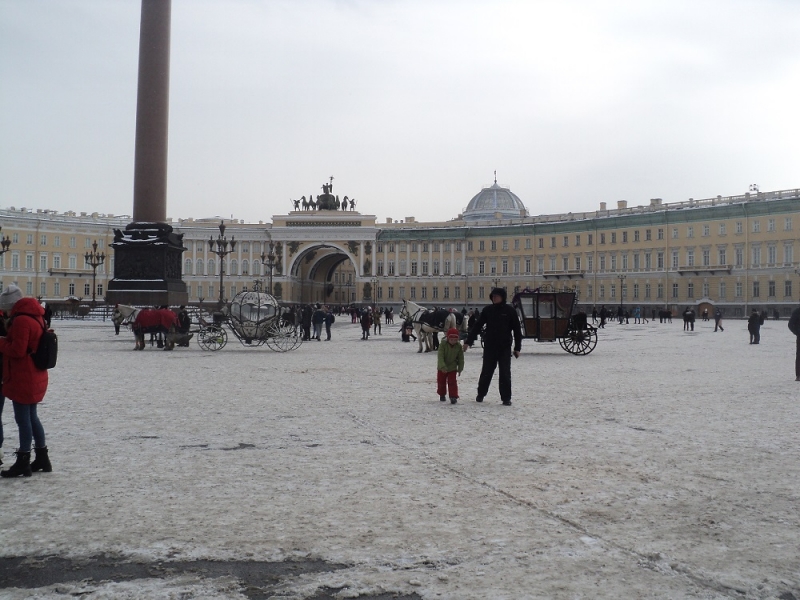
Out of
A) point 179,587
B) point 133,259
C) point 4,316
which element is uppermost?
point 133,259

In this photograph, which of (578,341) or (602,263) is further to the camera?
(602,263)

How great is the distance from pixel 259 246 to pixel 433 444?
97.5 meters

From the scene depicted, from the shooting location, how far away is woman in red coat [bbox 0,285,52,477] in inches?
235

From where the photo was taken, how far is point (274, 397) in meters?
11.3

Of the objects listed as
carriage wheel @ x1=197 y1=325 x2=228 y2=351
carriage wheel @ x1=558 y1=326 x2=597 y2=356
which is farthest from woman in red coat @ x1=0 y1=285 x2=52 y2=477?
carriage wheel @ x1=558 y1=326 x2=597 y2=356

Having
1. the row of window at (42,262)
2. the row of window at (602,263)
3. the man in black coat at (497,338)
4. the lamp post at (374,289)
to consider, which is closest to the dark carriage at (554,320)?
the man in black coat at (497,338)

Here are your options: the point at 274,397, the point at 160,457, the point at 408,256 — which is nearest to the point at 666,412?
the point at 274,397

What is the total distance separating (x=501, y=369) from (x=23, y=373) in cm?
632

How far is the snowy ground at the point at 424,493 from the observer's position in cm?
408

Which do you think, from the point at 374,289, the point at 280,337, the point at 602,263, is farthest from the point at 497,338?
the point at 374,289

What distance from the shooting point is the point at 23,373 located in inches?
239

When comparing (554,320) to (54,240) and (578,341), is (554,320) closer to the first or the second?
(578,341)

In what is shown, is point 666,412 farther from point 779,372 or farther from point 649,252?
point 649,252

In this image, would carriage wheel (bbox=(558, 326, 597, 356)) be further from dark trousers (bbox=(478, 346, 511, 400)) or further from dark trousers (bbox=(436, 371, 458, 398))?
dark trousers (bbox=(436, 371, 458, 398))
